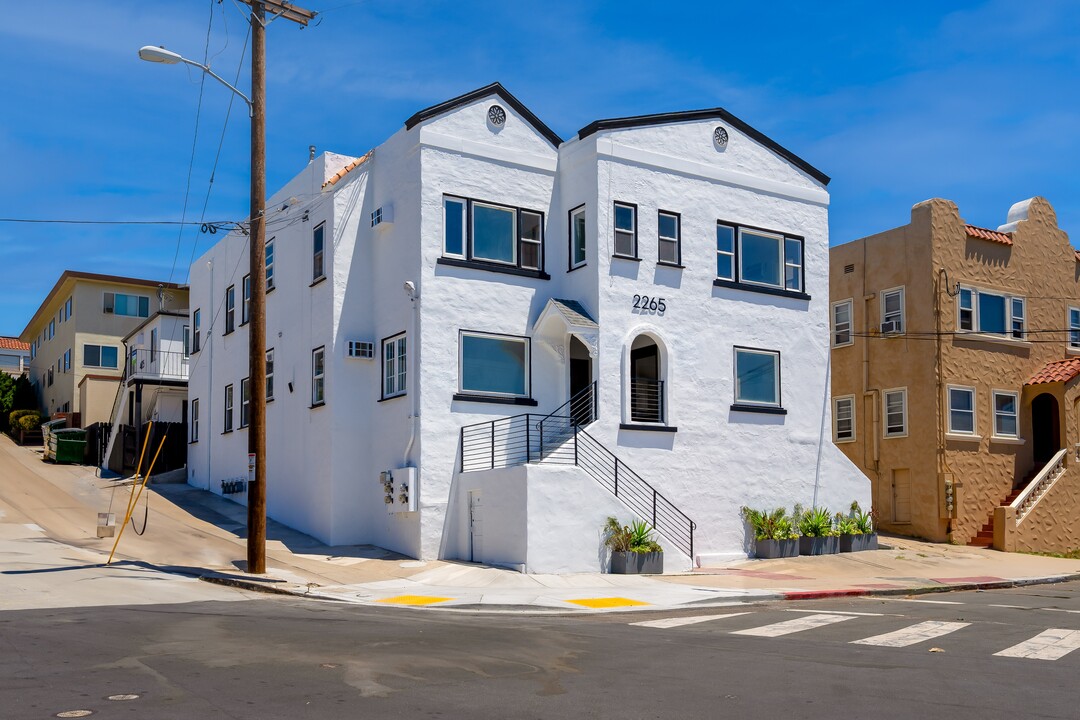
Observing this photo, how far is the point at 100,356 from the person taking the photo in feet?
162

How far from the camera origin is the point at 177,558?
2147 cm

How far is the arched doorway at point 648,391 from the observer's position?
2472 cm

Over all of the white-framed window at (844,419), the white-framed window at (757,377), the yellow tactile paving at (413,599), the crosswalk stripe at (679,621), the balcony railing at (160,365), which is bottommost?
the yellow tactile paving at (413,599)

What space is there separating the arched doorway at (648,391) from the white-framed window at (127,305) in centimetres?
3251

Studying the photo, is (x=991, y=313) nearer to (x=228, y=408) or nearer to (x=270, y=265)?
(x=270, y=265)

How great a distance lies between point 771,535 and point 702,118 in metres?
10.0

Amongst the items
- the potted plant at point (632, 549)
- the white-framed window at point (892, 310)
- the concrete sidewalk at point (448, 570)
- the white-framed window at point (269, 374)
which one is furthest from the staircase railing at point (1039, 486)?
the white-framed window at point (269, 374)

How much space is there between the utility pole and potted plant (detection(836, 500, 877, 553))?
44.6ft

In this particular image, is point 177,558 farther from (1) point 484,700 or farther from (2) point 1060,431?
(2) point 1060,431

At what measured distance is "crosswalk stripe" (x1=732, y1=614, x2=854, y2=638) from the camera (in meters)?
13.1

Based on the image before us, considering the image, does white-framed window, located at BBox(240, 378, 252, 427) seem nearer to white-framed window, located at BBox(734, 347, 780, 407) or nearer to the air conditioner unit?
the air conditioner unit

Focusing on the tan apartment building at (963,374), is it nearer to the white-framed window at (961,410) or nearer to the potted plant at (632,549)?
the white-framed window at (961,410)

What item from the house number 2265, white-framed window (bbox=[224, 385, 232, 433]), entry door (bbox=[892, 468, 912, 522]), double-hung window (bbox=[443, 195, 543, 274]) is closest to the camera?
double-hung window (bbox=[443, 195, 543, 274])

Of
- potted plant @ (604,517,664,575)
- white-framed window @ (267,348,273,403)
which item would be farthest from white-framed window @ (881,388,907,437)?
white-framed window @ (267,348,273,403)
